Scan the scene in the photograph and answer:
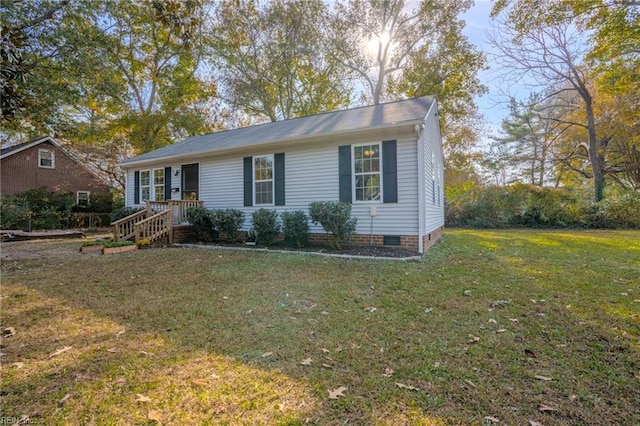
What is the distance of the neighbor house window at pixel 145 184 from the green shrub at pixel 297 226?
7.22m

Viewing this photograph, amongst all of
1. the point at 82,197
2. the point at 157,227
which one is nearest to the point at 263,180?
the point at 157,227

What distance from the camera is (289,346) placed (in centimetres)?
271

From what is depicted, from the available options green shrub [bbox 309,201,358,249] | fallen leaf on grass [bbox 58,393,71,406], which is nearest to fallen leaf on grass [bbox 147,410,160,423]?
fallen leaf on grass [bbox 58,393,71,406]

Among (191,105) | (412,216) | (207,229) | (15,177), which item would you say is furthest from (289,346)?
(15,177)

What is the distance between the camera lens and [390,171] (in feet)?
24.3

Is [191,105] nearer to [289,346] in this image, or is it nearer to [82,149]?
[82,149]

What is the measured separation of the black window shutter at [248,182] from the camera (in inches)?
372

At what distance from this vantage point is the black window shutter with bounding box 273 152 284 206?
8.91 meters

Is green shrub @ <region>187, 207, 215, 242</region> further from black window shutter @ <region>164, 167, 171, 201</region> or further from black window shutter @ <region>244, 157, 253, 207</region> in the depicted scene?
black window shutter @ <region>164, 167, 171, 201</region>

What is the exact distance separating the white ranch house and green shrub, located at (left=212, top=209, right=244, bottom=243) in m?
0.57

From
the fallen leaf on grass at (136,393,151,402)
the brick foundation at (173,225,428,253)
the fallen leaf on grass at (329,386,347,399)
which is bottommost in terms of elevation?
the fallen leaf on grass at (329,386,347,399)

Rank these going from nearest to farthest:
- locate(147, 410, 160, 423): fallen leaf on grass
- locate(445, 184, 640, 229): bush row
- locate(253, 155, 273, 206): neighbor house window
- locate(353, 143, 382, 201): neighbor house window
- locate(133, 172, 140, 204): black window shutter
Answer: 1. locate(147, 410, 160, 423): fallen leaf on grass
2. locate(353, 143, 382, 201): neighbor house window
3. locate(253, 155, 273, 206): neighbor house window
4. locate(133, 172, 140, 204): black window shutter
5. locate(445, 184, 640, 229): bush row

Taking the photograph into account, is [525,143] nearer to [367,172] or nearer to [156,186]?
[367,172]

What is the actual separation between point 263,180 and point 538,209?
13.7m
